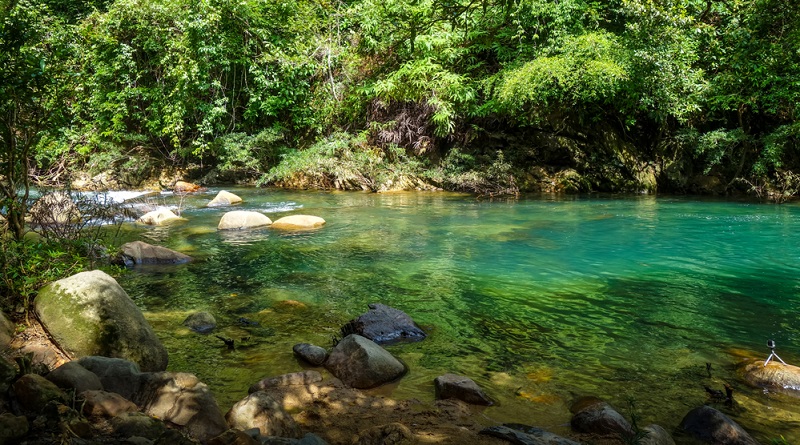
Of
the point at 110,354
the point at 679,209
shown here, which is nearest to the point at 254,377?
the point at 110,354

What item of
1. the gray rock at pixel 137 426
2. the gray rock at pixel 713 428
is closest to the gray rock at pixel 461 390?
the gray rock at pixel 713 428

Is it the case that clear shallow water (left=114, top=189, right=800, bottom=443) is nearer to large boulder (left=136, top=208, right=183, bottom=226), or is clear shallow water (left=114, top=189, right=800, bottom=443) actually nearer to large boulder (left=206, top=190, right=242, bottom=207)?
large boulder (left=136, top=208, right=183, bottom=226)

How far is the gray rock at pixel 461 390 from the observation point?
12.9ft

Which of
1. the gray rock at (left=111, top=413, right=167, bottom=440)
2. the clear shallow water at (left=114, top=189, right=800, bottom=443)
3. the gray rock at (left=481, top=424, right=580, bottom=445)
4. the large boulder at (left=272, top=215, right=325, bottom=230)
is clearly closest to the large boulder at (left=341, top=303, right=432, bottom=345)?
the clear shallow water at (left=114, top=189, right=800, bottom=443)

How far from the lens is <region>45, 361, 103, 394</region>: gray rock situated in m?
3.09

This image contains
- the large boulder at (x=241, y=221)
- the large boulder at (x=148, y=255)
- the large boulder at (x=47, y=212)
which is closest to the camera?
the large boulder at (x=47, y=212)

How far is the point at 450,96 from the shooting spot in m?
17.9

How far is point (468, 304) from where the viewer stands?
6.40 meters

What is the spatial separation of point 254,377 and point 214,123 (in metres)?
18.1

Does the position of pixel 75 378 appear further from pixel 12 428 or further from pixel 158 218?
pixel 158 218

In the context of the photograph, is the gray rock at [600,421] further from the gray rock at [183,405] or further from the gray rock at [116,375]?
the gray rock at [116,375]

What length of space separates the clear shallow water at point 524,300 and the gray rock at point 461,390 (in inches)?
4.1

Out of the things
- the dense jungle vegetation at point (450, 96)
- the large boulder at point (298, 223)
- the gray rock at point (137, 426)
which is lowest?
the large boulder at point (298, 223)

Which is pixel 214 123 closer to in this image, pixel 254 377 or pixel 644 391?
pixel 254 377
